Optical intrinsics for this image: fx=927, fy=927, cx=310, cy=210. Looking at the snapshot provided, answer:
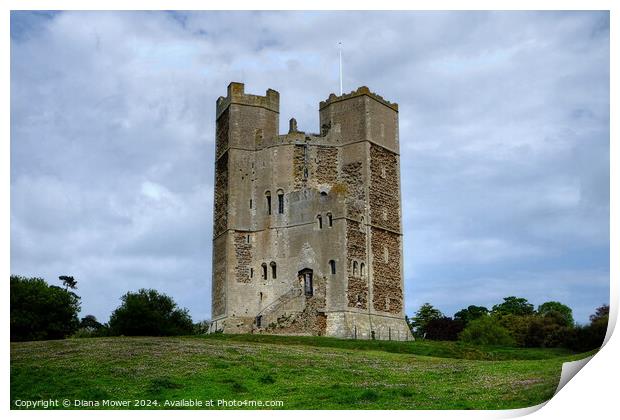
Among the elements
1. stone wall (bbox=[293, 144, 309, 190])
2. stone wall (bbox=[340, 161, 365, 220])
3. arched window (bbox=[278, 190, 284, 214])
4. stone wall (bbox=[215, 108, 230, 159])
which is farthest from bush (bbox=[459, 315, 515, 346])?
stone wall (bbox=[215, 108, 230, 159])

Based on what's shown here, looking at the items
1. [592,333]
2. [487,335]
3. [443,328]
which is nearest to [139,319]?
[487,335]

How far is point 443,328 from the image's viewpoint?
265 ft

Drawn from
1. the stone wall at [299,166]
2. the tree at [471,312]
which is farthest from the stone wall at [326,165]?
the tree at [471,312]

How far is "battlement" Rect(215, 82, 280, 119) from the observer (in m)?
63.3

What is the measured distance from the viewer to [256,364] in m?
34.5

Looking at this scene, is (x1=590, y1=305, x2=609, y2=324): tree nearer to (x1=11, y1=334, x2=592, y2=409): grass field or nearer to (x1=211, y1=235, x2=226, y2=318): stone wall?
(x1=11, y1=334, x2=592, y2=409): grass field

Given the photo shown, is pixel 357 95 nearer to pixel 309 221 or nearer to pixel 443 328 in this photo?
pixel 309 221

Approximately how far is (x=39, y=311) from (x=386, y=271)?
2222 centimetres

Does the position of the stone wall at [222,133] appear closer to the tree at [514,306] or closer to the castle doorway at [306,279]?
the castle doorway at [306,279]

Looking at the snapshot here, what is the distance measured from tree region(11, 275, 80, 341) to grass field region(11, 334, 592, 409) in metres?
9.61

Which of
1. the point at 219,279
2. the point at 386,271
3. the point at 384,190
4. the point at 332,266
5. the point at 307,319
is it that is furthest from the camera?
the point at 384,190
